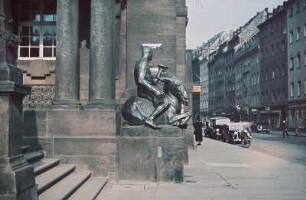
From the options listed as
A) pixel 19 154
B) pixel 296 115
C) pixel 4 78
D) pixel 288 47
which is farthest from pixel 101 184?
pixel 288 47

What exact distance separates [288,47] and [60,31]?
5675cm

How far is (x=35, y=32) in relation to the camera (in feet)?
58.5

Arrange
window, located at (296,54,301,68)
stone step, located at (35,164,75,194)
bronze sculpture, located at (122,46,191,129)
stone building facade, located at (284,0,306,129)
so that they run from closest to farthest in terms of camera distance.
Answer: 1. stone step, located at (35,164,75,194)
2. bronze sculpture, located at (122,46,191,129)
3. stone building facade, located at (284,0,306,129)
4. window, located at (296,54,301,68)

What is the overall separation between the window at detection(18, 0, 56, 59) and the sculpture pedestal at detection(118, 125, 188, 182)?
21.5 ft

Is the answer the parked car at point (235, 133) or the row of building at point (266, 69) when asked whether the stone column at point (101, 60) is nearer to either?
the parked car at point (235, 133)

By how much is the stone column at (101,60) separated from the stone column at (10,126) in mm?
6074

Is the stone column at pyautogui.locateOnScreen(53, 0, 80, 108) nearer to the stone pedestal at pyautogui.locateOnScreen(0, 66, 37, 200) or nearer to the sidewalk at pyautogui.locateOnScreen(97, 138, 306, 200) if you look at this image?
the sidewalk at pyautogui.locateOnScreen(97, 138, 306, 200)

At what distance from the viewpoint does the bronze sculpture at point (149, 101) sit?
1320 centimetres

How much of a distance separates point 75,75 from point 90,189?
4.43 metres

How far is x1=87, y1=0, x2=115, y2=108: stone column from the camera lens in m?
13.8

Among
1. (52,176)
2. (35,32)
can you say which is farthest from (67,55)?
(52,176)

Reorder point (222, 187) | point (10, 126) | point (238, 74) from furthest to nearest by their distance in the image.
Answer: point (238, 74), point (222, 187), point (10, 126)

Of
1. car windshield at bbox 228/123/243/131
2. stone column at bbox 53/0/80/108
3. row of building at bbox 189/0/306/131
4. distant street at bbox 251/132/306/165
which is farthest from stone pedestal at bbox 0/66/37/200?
row of building at bbox 189/0/306/131

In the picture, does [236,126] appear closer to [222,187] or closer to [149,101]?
[149,101]
